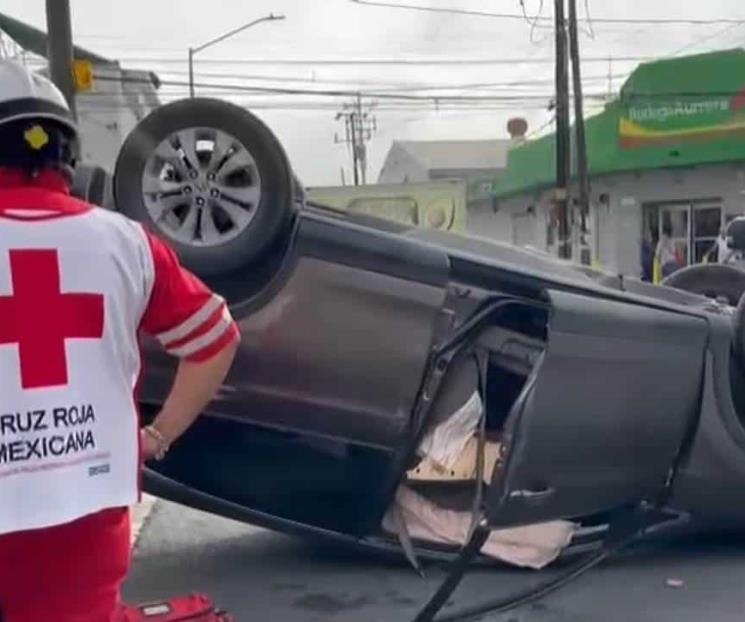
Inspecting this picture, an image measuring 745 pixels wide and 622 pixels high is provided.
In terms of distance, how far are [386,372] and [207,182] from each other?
89cm

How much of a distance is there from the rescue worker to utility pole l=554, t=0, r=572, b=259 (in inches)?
971

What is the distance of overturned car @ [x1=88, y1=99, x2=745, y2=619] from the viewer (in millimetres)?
4312

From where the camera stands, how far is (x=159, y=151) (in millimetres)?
4422

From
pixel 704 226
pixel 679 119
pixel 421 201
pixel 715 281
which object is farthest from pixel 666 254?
pixel 715 281

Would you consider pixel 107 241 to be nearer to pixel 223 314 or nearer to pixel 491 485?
pixel 223 314

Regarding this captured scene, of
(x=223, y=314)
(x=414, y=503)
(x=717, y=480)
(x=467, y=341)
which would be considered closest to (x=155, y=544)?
(x=414, y=503)

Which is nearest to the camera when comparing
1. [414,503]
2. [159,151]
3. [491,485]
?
[491,485]

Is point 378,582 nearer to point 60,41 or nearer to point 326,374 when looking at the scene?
point 326,374

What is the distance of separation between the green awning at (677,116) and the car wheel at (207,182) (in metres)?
26.8

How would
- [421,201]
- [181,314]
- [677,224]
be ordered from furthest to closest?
[677,224], [421,201], [181,314]

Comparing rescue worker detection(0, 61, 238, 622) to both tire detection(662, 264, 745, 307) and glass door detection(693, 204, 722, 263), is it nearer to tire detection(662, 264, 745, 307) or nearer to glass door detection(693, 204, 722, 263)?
tire detection(662, 264, 745, 307)

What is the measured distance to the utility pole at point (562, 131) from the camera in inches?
1057

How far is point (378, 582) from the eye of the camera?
483cm

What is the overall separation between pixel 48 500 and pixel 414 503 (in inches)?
108
